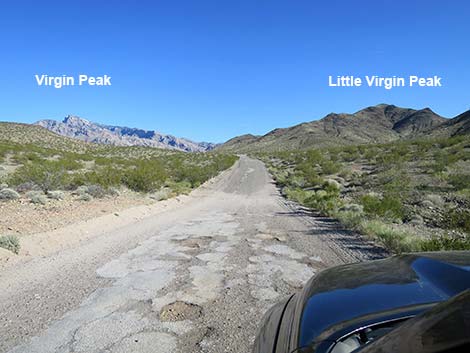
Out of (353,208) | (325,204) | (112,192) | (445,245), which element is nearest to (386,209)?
(353,208)

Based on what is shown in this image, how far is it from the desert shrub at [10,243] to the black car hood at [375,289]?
642 cm

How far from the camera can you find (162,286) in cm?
527

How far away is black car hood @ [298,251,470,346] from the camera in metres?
1.87

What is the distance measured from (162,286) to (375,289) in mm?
3736

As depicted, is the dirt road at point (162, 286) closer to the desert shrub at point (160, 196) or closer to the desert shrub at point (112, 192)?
the desert shrub at point (112, 192)

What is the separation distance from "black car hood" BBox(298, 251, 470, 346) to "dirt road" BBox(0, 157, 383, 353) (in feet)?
5.42

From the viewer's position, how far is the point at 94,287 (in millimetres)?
5316

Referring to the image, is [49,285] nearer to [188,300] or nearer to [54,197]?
[188,300]

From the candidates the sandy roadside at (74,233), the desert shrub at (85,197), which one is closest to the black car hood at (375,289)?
the sandy roadside at (74,233)

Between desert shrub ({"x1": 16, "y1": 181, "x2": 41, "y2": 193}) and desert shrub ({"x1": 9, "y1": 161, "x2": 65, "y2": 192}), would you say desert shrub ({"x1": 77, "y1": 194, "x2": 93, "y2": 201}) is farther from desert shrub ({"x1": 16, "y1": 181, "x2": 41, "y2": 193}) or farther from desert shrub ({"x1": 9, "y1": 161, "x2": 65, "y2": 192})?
desert shrub ({"x1": 16, "y1": 181, "x2": 41, "y2": 193})

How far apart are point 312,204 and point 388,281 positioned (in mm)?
12681

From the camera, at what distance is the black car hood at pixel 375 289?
1866 mm

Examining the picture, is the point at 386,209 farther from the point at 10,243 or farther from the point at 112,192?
the point at 112,192

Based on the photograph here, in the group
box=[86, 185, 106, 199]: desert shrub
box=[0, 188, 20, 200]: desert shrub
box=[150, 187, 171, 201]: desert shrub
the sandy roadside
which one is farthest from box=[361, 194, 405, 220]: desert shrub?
box=[0, 188, 20, 200]: desert shrub
